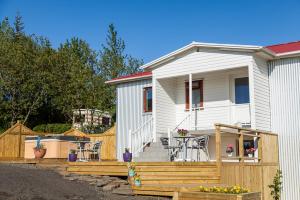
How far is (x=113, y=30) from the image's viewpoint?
40.9 meters

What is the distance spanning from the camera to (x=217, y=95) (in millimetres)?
16422

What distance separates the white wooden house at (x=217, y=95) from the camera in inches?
558

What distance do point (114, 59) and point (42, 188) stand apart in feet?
95.7

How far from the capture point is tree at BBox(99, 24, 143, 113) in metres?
38.7

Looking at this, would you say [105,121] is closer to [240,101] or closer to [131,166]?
[240,101]

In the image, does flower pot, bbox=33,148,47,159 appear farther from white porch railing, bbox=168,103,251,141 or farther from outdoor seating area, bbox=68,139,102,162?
white porch railing, bbox=168,103,251,141

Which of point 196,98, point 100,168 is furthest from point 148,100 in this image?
point 100,168

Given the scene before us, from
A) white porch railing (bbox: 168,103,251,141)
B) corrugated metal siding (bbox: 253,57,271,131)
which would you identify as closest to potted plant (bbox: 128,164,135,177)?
white porch railing (bbox: 168,103,251,141)

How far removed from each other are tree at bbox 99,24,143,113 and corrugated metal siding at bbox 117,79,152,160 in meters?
18.7

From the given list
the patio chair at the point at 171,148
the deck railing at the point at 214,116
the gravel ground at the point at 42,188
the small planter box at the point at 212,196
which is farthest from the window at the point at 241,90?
the small planter box at the point at 212,196

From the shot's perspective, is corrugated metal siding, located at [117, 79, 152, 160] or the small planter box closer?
the small planter box

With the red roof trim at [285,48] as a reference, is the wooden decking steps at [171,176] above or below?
below

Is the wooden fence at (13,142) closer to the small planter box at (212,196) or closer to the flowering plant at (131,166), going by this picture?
the flowering plant at (131,166)

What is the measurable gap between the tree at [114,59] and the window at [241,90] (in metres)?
22.2
